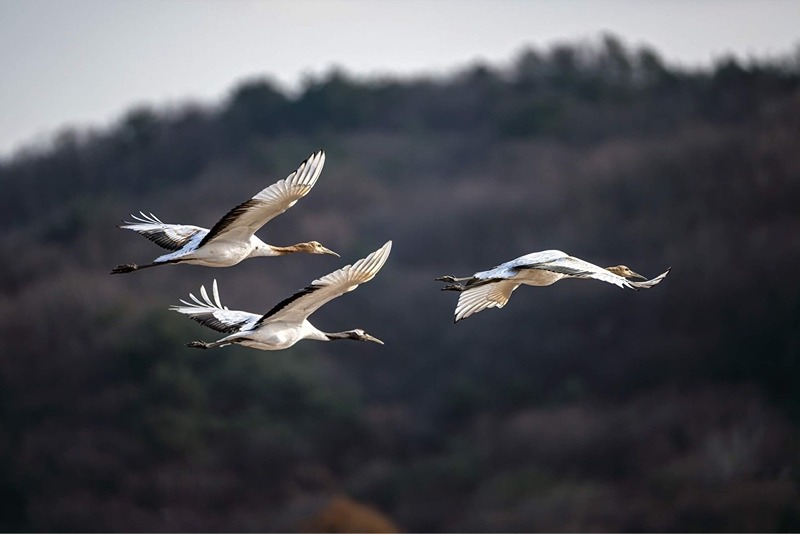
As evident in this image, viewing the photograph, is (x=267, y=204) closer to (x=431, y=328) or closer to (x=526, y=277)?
(x=526, y=277)

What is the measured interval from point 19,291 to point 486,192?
77.1 feet

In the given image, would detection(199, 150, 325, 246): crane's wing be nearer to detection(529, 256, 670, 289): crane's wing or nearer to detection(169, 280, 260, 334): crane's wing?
detection(169, 280, 260, 334): crane's wing

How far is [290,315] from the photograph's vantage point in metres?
17.4

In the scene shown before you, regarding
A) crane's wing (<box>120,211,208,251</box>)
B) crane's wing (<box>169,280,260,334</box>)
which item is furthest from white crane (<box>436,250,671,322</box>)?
crane's wing (<box>120,211,208,251</box>)

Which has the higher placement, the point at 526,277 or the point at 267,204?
the point at 267,204

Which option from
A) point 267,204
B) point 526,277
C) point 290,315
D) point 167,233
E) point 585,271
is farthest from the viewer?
point 167,233

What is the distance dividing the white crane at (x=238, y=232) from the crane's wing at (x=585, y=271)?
2.75m

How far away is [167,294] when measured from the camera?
62.6 meters

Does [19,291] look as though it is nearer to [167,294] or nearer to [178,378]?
[167,294]

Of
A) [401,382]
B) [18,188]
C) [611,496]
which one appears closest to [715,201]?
[401,382]

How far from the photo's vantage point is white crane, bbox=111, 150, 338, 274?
54.4ft

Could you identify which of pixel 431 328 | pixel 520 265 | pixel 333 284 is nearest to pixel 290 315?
pixel 333 284

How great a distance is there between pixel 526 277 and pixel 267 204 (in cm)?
309

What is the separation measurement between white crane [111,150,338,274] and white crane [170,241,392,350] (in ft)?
2.60
